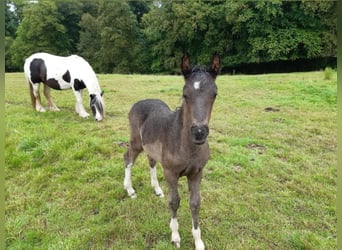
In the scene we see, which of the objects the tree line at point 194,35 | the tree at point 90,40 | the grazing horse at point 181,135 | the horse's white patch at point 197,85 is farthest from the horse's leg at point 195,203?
the tree at point 90,40

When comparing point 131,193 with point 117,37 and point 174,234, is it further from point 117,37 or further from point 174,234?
point 117,37

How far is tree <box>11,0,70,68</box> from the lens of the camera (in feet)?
116

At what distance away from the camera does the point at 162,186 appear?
455cm

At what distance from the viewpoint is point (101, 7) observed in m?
37.7

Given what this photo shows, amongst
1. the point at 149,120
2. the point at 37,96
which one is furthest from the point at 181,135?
the point at 37,96

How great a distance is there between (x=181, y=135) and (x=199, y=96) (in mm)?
626

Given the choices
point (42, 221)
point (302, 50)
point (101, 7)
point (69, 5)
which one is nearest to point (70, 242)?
point (42, 221)

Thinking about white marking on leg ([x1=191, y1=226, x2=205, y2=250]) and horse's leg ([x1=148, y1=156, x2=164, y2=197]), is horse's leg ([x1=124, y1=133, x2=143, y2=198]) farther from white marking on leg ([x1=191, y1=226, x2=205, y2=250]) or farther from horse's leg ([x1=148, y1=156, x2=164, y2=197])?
white marking on leg ([x1=191, y1=226, x2=205, y2=250])

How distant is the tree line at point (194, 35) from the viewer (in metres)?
28.4

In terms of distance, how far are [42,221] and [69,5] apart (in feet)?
138

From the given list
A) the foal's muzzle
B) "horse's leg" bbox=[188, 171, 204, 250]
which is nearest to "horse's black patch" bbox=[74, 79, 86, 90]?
"horse's leg" bbox=[188, 171, 204, 250]

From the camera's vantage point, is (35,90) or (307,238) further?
(35,90)

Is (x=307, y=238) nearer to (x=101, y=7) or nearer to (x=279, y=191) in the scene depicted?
(x=279, y=191)

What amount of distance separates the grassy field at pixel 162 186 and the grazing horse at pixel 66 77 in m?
0.44
